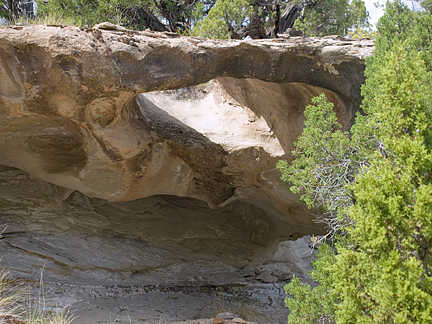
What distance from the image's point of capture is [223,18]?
7680 millimetres

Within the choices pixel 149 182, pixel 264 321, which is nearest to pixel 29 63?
pixel 149 182

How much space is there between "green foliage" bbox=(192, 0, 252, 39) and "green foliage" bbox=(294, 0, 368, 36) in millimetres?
1674

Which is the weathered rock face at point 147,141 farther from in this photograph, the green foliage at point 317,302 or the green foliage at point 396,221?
the green foliage at point 396,221

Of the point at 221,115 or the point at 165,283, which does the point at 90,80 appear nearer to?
the point at 221,115

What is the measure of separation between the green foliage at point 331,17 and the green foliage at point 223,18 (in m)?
1.67

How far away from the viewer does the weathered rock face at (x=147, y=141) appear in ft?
11.2

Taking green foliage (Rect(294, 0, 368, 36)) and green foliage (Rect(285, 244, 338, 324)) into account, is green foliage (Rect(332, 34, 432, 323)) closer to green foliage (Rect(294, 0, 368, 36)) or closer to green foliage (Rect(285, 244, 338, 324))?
green foliage (Rect(285, 244, 338, 324))

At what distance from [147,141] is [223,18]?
424 cm

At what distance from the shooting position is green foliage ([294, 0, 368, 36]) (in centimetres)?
920

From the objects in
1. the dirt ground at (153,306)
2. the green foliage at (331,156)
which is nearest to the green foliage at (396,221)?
the green foliage at (331,156)

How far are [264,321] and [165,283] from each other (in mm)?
1564

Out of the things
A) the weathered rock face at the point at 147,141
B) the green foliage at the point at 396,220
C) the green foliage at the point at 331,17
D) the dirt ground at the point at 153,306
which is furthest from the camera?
the green foliage at the point at 331,17

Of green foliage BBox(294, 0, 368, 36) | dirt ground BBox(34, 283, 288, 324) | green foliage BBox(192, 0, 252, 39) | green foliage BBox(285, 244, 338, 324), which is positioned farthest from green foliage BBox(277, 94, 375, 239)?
green foliage BBox(294, 0, 368, 36)

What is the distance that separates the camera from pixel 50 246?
5.27m
